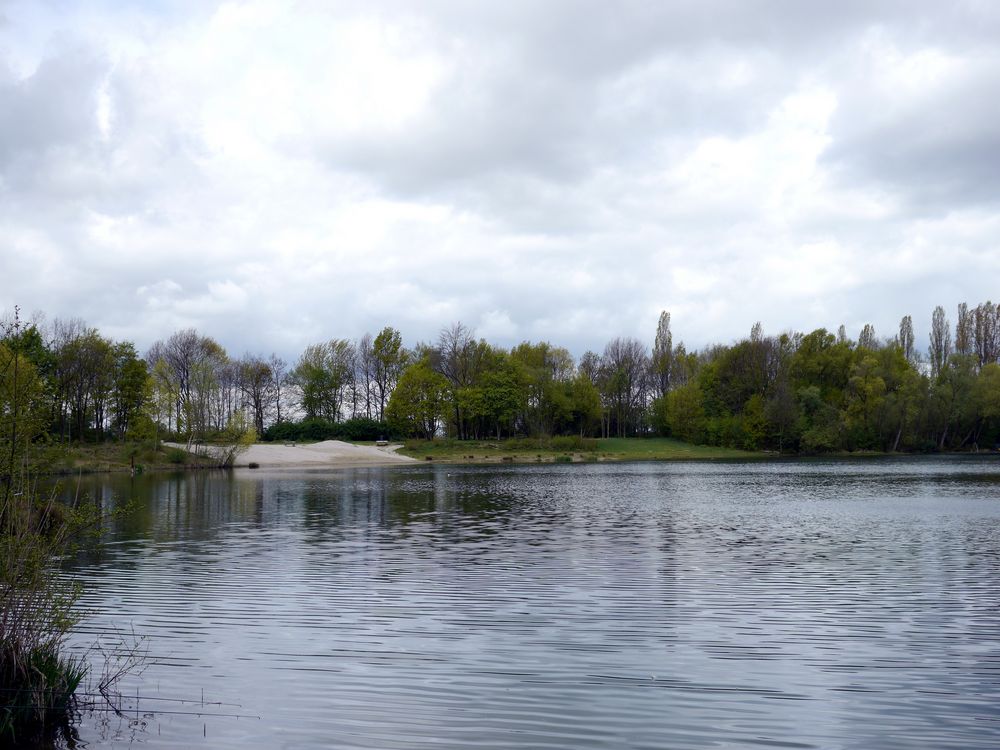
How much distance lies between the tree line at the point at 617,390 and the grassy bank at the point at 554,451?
13.6 ft

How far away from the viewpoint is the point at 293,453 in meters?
78.1

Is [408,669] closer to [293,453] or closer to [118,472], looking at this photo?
[118,472]

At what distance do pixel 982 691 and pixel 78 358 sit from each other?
75474mm

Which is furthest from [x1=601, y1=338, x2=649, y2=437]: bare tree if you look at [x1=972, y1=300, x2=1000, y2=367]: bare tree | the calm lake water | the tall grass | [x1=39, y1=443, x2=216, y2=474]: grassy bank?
the tall grass

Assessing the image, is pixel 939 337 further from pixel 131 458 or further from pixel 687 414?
pixel 131 458

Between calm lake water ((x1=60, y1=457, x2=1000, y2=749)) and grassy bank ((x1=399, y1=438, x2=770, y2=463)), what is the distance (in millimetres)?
56947

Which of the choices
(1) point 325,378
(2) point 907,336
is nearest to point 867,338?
(2) point 907,336

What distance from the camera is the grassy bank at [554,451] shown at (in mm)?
83062

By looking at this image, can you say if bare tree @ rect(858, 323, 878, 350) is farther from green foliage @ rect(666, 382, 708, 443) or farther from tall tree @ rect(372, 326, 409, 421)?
tall tree @ rect(372, 326, 409, 421)

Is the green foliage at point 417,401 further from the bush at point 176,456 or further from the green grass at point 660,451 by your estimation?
the bush at point 176,456

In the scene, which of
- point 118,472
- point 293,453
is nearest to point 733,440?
point 293,453

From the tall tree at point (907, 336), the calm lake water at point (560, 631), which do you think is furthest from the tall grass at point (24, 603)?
the tall tree at point (907, 336)

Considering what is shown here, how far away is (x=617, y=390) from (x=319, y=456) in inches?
1704

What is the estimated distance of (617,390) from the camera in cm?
10588
